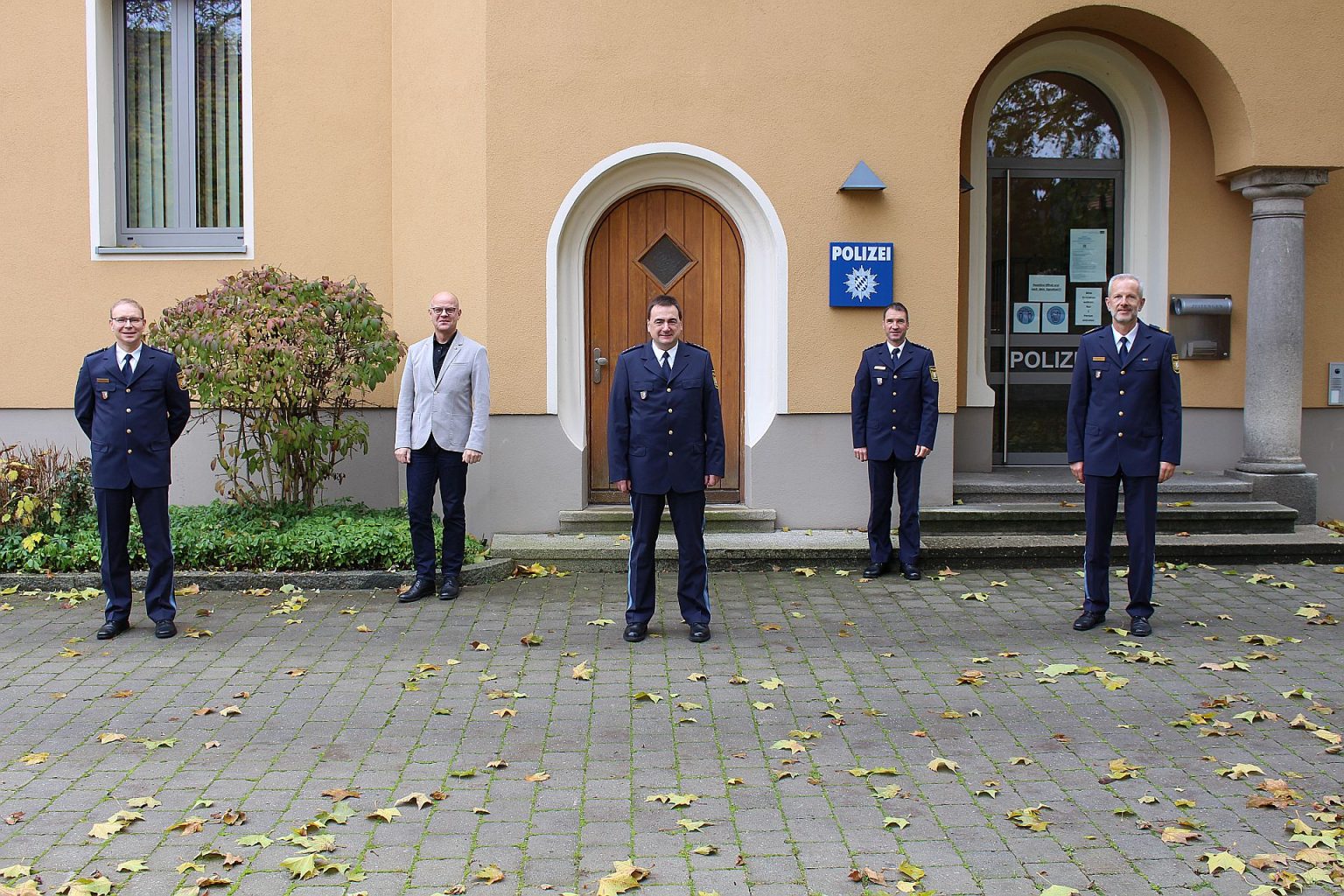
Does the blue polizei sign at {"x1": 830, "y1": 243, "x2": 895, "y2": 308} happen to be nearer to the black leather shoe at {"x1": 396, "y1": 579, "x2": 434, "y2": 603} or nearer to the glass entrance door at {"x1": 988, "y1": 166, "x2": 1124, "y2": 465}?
the glass entrance door at {"x1": 988, "y1": 166, "x2": 1124, "y2": 465}

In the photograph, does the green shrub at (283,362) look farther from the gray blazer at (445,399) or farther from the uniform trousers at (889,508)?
the uniform trousers at (889,508)

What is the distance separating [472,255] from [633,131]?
1522 mm

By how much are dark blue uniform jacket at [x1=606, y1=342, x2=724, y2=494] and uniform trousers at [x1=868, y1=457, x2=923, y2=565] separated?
1.94m

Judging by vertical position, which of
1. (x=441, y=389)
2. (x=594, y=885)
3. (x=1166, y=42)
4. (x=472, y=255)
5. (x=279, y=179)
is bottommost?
(x=594, y=885)

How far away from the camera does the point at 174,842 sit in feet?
14.1

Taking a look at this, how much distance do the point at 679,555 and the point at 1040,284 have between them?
17.6ft

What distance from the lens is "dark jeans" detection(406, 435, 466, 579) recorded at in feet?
26.5

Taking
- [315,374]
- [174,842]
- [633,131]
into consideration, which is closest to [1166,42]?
[633,131]

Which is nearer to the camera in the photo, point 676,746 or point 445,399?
point 676,746

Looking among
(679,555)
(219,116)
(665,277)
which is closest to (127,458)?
(679,555)

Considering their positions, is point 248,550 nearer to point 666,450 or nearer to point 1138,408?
point 666,450

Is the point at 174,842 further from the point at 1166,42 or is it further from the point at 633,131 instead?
the point at 1166,42

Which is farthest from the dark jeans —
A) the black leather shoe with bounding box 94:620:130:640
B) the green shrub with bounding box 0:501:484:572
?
the black leather shoe with bounding box 94:620:130:640

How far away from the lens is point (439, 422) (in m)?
8.02
